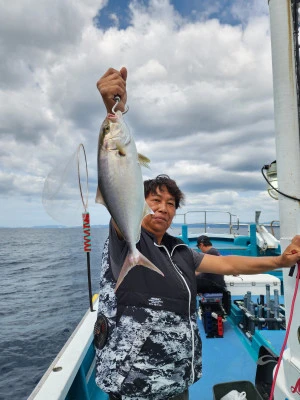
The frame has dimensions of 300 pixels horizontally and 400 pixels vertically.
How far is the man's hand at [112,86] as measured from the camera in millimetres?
1612

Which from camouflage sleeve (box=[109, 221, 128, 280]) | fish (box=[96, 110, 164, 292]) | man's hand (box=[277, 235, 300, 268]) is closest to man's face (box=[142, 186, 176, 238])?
camouflage sleeve (box=[109, 221, 128, 280])

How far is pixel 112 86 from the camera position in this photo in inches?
63.4

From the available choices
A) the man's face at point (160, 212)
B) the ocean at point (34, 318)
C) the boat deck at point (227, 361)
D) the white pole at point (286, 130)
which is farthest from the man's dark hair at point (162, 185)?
the ocean at point (34, 318)

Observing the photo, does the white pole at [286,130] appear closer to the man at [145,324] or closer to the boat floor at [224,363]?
the man at [145,324]

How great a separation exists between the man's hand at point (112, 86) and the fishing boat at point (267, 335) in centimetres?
123

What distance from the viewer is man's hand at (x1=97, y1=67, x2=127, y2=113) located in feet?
5.29

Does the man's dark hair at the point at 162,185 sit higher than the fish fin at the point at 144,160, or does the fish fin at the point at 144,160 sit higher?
the fish fin at the point at 144,160

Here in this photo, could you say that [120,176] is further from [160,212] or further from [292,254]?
[292,254]

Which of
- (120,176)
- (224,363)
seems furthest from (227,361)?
(120,176)

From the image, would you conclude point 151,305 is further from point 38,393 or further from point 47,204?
point 38,393

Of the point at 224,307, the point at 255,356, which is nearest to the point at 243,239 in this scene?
the point at 224,307

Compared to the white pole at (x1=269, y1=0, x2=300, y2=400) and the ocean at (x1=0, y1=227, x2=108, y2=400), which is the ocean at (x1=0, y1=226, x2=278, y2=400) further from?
the white pole at (x1=269, y1=0, x2=300, y2=400)

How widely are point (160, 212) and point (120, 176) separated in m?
0.66

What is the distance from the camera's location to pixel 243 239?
11414mm
